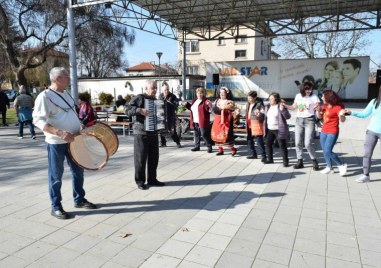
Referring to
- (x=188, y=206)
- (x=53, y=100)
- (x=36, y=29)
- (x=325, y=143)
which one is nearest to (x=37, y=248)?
(x=53, y=100)

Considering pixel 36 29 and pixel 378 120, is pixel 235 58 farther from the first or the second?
pixel 378 120

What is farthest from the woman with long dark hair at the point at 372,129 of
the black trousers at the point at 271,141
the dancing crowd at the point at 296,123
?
the black trousers at the point at 271,141

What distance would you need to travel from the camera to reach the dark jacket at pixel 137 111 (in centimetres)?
500

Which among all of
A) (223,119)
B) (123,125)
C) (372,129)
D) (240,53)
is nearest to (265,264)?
(372,129)

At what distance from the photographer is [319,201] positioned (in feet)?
15.8

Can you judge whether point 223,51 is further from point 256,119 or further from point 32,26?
point 256,119

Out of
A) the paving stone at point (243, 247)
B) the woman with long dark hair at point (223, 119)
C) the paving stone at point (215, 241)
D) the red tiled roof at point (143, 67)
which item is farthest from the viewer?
the red tiled roof at point (143, 67)

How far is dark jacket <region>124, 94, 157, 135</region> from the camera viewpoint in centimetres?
500

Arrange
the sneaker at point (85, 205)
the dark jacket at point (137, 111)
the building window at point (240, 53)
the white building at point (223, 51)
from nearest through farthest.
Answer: the sneaker at point (85, 205)
the dark jacket at point (137, 111)
the white building at point (223, 51)
the building window at point (240, 53)

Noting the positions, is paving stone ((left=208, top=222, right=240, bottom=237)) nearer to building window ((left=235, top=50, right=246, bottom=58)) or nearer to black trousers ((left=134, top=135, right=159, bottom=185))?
black trousers ((left=134, top=135, right=159, bottom=185))

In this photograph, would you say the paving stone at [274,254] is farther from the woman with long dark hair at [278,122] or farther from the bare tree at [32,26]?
the bare tree at [32,26]

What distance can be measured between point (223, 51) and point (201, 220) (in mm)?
42804

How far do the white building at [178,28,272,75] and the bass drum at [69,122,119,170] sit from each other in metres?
40.5

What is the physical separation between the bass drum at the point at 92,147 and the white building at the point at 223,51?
40455 mm
